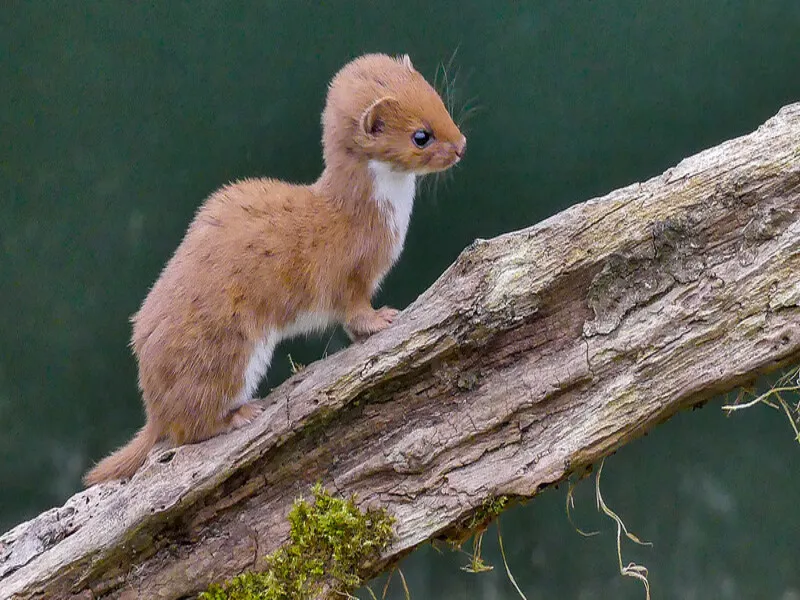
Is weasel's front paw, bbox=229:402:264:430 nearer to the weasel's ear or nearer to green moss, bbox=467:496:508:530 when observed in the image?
green moss, bbox=467:496:508:530

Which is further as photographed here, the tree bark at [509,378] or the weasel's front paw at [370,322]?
the weasel's front paw at [370,322]

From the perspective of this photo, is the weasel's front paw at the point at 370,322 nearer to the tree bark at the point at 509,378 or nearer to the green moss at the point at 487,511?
the tree bark at the point at 509,378

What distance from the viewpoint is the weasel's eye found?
82.0 inches

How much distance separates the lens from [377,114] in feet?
6.75

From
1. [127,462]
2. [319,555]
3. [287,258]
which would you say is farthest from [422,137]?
[127,462]

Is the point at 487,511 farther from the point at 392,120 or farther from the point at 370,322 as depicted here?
the point at 392,120

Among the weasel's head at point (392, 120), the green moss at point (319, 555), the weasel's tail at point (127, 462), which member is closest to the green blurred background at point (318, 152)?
the weasel's head at point (392, 120)

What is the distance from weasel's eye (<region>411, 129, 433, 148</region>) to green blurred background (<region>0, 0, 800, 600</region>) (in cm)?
60

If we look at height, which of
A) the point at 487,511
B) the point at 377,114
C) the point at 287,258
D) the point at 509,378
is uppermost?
the point at 377,114

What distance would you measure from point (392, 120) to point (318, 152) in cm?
73

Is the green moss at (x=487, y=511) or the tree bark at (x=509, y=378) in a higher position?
the tree bark at (x=509, y=378)

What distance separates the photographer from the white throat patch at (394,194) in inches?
84.5

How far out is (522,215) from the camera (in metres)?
2.80

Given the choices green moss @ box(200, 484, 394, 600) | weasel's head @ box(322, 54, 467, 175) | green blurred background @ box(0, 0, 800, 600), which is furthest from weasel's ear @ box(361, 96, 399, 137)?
green moss @ box(200, 484, 394, 600)
